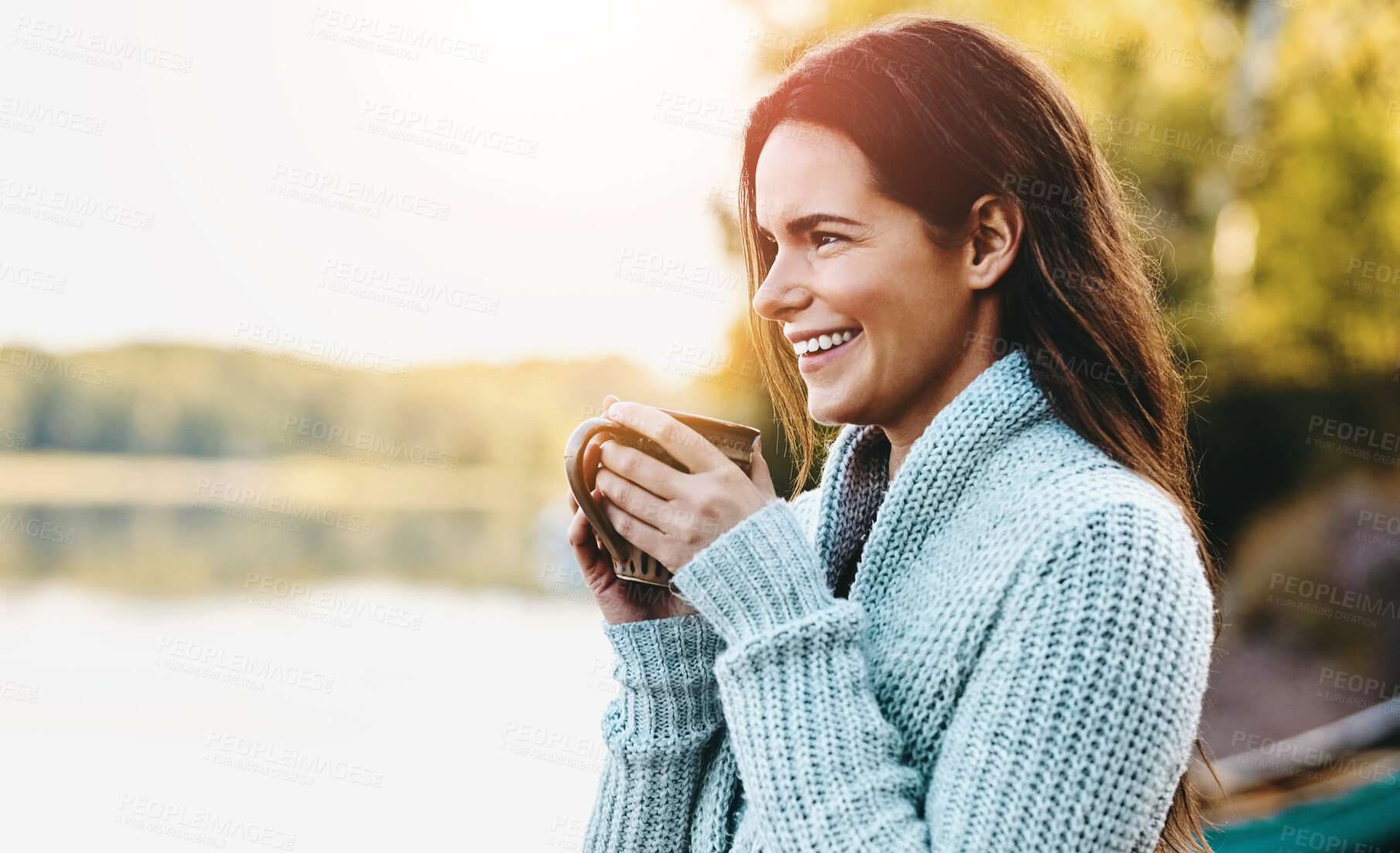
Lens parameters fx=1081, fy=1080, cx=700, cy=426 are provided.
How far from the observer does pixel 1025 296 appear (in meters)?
1.27

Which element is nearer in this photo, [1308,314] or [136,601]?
[1308,314]

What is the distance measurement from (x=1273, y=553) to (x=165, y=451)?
1006 cm

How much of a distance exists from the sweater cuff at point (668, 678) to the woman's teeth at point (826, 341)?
365 millimetres

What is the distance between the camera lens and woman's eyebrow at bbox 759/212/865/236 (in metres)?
1.23

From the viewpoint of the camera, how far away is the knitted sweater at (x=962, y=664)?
3.22ft

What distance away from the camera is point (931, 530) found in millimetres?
1251

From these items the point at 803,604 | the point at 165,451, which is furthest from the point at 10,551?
the point at 803,604

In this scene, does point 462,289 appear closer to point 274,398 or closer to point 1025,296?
point 1025,296
